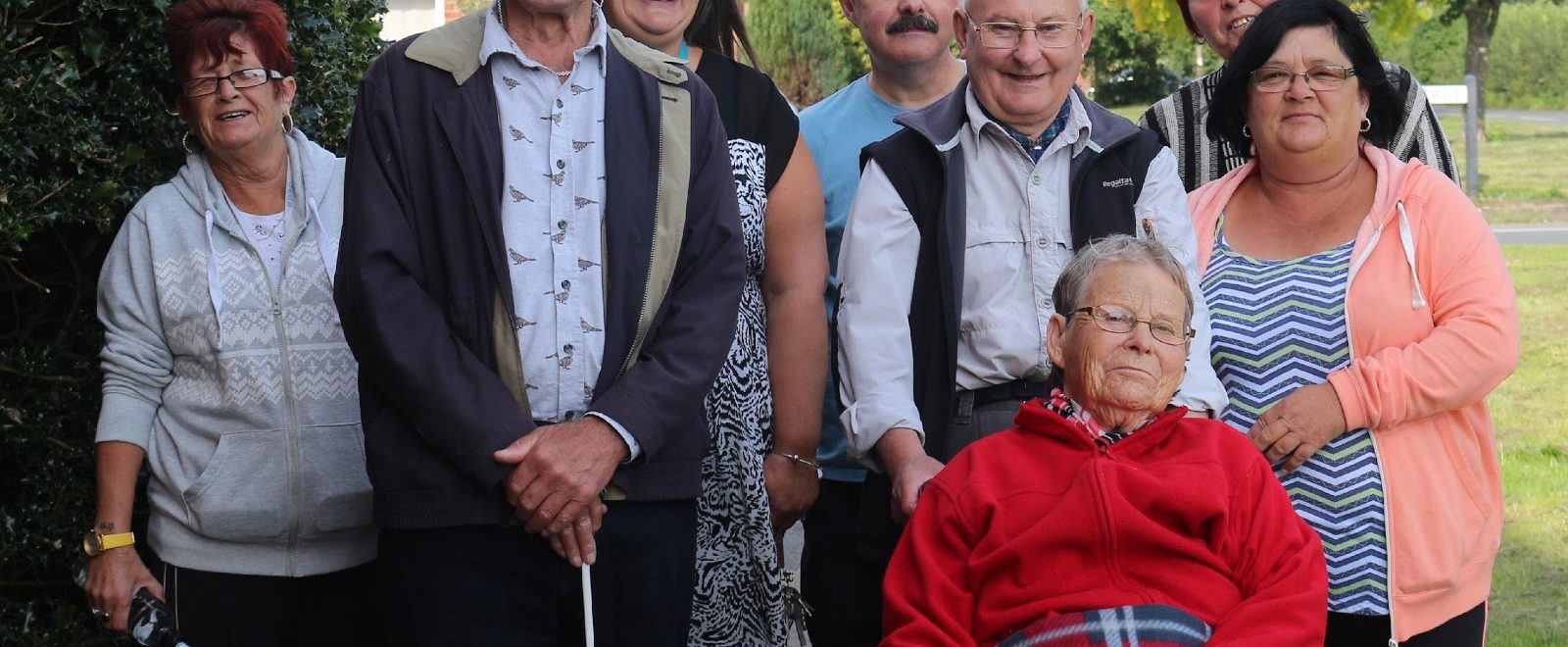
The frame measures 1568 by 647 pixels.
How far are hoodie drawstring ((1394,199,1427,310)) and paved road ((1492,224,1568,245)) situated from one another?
504 inches

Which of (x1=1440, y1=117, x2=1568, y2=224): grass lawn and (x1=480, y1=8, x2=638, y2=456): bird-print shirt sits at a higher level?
(x1=480, y1=8, x2=638, y2=456): bird-print shirt

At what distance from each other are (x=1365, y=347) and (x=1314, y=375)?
117 mm

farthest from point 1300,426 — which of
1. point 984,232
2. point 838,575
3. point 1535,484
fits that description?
point 1535,484

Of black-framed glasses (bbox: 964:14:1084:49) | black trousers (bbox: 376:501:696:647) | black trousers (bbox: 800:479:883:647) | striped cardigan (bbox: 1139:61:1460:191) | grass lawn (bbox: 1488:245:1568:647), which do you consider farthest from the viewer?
grass lawn (bbox: 1488:245:1568:647)

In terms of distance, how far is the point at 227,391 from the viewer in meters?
3.58

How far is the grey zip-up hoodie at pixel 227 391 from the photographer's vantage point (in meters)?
3.59

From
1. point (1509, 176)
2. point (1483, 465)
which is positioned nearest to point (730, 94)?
point (1483, 465)

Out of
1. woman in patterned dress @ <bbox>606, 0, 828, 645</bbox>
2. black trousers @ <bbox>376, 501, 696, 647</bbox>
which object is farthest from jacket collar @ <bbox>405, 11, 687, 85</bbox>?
black trousers @ <bbox>376, 501, 696, 647</bbox>

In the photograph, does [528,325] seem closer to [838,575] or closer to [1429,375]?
[838,575]

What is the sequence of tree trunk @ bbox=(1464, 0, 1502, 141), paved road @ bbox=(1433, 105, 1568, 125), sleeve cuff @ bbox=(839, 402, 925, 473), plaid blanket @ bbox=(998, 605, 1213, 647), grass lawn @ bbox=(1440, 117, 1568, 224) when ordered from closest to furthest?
1. plaid blanket @ bbox=(998, 605, 1213, 647)
2. sleeve cuff @ bbox=(839, 402, 925, 473)
3. grass lawn @ bbox=(1440, 117, 1568, 224)
4. tree trunk @ bbox=(1464, 0, 1502, 141)
5. paved road @ bbox=(1433, 105, 1568, 125)

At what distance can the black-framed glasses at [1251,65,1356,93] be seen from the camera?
142 inches

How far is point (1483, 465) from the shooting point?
140 inches

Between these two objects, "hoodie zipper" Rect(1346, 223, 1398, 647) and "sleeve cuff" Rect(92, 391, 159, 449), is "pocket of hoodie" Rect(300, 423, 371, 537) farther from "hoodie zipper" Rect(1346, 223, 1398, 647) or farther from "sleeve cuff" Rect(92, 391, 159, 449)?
"hoodie zipper" Rect(1346, 223, 1398, 647)

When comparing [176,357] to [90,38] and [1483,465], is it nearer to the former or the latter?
[90,38]
